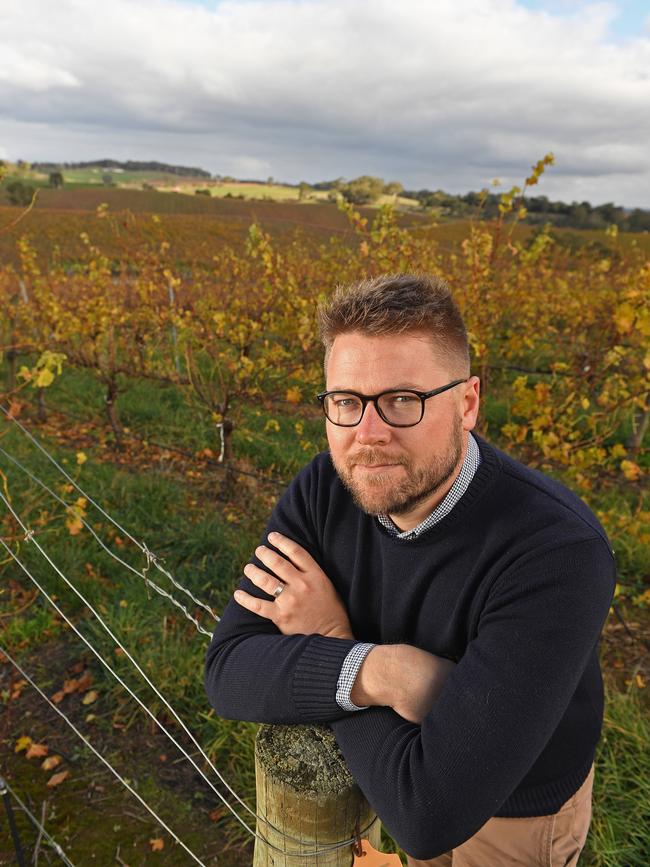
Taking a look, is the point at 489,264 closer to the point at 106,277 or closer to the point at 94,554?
the point at 94,554

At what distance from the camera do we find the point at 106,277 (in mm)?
6746

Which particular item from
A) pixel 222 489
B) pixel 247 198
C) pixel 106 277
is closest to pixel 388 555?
pixel 222 489

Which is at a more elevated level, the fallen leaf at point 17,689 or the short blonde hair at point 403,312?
the short blonde hair at point 403,312

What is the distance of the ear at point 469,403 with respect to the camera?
1.40 m

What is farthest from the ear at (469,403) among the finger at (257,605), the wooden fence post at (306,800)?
the wooden fence post at (306,800)

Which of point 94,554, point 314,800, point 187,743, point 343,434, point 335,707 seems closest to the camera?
point 314,800

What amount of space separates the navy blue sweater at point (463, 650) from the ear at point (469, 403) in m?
0.08

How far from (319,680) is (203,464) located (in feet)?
14.2

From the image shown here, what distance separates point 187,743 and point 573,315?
635cm

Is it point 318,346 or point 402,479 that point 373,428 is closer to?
point 402,479

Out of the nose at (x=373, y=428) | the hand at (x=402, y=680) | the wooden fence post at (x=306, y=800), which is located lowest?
the wooden fence post at (x=306, y=800)

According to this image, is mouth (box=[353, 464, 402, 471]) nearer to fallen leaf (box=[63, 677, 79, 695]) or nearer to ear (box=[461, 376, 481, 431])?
ear (box=[461, 376, 481, 431])

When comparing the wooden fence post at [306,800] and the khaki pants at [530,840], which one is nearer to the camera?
the wooden fence post at [306,800]

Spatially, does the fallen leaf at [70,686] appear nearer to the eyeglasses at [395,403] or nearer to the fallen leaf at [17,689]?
the fallen leaf at [17,689]
